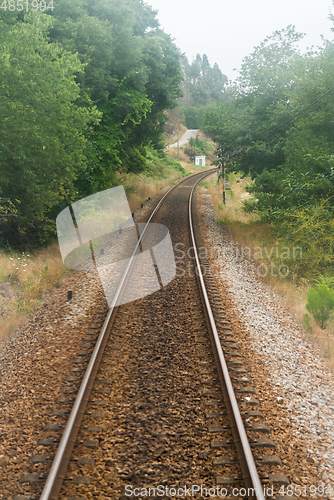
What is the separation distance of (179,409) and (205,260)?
6.99 metres

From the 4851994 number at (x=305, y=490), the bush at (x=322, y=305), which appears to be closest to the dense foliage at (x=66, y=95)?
the bush at (x=322, y=305)

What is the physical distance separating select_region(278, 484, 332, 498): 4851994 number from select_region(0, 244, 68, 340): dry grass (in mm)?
5797

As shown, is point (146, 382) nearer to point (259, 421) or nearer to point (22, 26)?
point (259, 421)

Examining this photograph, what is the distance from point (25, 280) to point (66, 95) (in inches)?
213

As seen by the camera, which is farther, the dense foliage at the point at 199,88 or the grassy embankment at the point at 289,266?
the dense foliage at the point at 199,88

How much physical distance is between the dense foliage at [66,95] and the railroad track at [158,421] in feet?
17.8

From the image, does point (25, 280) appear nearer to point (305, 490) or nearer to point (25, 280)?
point (25, 280)

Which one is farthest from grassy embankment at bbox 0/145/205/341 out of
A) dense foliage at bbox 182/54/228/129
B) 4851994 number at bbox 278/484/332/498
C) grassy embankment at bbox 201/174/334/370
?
dense foliage at bbox 182/54/228/129

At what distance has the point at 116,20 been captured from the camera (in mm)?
14625

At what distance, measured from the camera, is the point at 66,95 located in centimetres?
930

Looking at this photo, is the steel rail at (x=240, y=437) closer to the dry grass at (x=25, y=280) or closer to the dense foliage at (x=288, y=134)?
the dry grass at (x=25, y=280)

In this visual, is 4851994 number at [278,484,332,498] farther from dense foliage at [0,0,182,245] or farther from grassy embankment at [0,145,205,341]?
dense foliage at [0,0,182,245]

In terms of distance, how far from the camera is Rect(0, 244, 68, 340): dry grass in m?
7.49

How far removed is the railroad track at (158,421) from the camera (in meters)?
3.44
